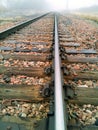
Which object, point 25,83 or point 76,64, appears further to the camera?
point 76,64

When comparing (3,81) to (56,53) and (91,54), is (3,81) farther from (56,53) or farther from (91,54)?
(91,54)

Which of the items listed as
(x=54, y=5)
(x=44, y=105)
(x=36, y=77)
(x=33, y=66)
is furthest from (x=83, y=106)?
(x=54, y=5)

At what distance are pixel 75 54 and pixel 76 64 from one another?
87 cm

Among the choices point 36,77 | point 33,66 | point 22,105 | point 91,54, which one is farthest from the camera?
point 91,54

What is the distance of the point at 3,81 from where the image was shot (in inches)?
132

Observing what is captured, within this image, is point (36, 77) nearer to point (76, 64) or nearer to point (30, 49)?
point (76, 64)

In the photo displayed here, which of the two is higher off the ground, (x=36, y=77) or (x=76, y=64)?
(x=76, y=64)

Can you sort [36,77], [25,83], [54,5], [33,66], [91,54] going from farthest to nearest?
[54,5]
[91,54]
[33,66]
[36,77]
[25,83]

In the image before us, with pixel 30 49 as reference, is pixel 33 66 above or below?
below

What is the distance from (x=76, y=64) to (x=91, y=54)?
3.11ft

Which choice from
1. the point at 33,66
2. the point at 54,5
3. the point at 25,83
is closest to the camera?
the point at 25,83

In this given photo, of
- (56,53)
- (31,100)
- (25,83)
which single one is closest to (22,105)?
(31,100)

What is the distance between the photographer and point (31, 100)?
2.76 meters

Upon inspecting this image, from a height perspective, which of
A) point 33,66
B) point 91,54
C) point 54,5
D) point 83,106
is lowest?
point 83,106
